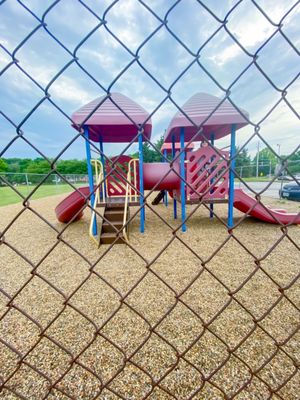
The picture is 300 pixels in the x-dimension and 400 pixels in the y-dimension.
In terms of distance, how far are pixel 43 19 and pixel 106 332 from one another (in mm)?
1763

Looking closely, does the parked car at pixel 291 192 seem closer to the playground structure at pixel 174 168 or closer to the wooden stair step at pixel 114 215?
the playground structure at pixel 174 168

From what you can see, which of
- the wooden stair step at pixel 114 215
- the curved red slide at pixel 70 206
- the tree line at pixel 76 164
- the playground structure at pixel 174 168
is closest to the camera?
the tree line at pixel 76 164

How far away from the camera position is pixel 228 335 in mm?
1454

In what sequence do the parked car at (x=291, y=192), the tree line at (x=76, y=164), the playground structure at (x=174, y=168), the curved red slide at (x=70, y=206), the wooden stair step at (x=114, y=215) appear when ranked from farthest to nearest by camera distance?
the parked car at (x=291, y=192)
the curved red slide at (x=70, y=206)
the wooden stair step at (x=114, y=215)
the playground structure at (x=174, y=168)
the tree line at (x=76, y=164)

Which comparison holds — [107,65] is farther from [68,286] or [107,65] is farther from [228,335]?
[68,286]

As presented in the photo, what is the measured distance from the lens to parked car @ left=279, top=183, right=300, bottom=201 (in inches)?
326

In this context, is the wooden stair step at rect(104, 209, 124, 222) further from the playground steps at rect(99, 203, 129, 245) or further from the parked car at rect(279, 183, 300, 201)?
the parked car at rect(279, 183, 300, 201)

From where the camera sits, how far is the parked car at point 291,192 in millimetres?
8272

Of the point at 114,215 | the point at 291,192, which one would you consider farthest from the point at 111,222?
the point at 291,192

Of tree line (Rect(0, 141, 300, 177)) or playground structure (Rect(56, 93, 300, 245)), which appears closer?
tree line (Rect(0, 141, 300, 177))

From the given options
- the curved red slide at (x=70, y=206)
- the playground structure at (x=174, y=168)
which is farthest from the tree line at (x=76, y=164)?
the curved red slide at (x=70, y=206)

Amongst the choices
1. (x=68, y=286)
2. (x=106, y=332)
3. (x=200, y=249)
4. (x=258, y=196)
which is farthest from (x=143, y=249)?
(x=258, y=196)

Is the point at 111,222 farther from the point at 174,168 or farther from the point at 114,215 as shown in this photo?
the point at 174,168

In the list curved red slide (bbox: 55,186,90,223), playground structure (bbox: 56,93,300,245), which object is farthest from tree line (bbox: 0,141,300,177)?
curved red slide (bbox: 55,186,90,223)
